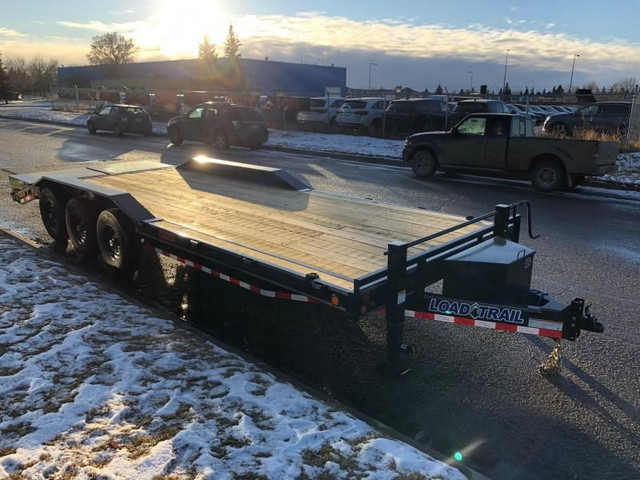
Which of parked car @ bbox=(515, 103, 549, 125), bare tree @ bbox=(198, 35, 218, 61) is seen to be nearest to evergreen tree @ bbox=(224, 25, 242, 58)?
bare tree @ bbox=(198, 35, 218, 61)

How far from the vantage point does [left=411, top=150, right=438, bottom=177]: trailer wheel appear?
45.9 feet

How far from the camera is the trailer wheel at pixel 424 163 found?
1398cm

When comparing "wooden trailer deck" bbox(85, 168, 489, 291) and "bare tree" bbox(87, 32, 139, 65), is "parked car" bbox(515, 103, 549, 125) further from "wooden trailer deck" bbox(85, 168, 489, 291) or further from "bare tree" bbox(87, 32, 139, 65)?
"bare tree" bbox(87, 32, 139, 65)

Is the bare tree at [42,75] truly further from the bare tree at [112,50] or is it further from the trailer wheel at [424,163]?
the trailer wheel at [424,163]

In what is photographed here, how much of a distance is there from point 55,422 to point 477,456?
8.63 feet

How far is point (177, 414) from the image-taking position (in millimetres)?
3330

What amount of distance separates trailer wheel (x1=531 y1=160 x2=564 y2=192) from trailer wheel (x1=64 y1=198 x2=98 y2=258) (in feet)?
32.6

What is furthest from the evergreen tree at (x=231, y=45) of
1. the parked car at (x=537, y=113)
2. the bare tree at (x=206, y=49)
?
the parked car at (x=537, y=113)

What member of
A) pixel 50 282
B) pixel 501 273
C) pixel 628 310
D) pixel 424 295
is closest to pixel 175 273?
pixel 50 282

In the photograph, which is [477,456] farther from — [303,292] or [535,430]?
[303,292]

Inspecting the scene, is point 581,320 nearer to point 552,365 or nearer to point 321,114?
point 552,365

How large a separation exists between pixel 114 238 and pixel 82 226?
89 centimetres

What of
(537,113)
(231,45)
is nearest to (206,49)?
(231,45)

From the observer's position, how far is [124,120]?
79.6 feet
